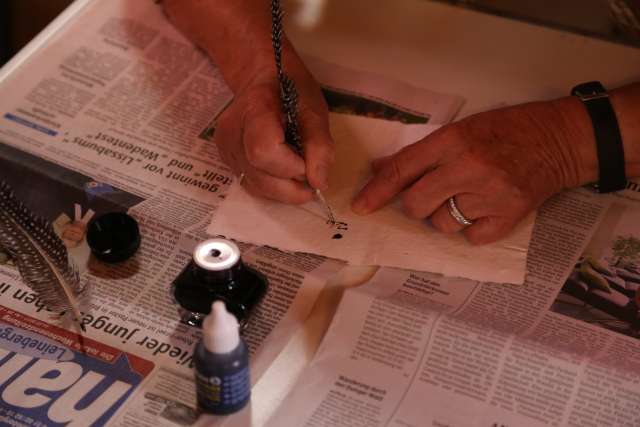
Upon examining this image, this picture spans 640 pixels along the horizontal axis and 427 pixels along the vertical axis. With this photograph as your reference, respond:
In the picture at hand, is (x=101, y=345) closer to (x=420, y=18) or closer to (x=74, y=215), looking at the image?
(x=74, y=215)

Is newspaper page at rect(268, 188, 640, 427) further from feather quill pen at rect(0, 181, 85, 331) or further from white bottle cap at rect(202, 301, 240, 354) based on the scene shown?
feather quill pen at rect(0, 181, 85, 331)

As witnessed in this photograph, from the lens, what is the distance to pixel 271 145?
0.75m

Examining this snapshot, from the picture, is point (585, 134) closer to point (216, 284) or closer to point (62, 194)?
point (216, 284)

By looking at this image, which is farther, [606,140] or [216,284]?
[606,140]

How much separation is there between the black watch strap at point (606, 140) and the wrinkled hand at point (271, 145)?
1.02 feet

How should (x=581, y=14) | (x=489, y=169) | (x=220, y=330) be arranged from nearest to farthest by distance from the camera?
1. (x=220, y=330)
2. (x=489, y=169)
3. (x=581, y=14)

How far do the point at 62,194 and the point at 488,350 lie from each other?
487mm

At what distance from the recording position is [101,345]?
26.8 inches

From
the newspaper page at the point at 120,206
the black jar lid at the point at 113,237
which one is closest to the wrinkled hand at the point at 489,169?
the newspaper page at the point at 120,206

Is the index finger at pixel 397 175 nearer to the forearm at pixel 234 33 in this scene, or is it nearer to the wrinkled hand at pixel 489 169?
the wrinkled hand at pixel 489 169

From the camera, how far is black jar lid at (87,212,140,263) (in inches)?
29.1

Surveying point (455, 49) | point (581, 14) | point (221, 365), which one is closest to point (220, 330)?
point (221, 365)

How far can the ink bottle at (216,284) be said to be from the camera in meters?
0.67

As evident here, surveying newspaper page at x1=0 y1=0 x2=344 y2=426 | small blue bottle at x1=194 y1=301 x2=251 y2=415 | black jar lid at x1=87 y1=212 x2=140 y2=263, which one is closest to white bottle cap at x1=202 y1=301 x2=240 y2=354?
small blue bottle at x1=194 y1=301 x2=251 y2=415
